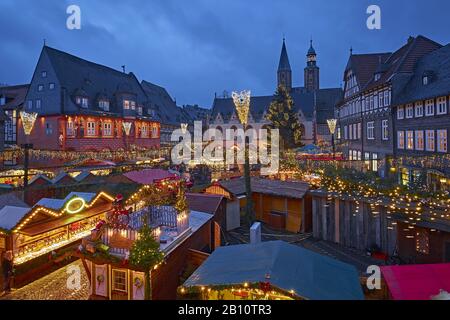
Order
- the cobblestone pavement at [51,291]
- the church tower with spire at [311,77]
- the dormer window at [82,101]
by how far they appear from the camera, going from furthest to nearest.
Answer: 1. the church tower with spire at [311,77]
2. the dormer window at [82,101]
3. the cobblestone pavement at [51,291]

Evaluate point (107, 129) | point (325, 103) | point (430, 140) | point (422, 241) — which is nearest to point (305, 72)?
point (325, 103)

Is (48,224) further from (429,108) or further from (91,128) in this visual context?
(91,128)

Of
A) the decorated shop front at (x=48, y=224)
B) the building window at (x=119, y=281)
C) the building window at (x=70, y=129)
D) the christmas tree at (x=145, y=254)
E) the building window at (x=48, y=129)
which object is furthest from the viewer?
the building window at (x=48, y=129)

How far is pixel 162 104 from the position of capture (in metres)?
54.7

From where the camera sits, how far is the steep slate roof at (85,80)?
33.3 meters

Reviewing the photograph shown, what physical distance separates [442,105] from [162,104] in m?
44.2

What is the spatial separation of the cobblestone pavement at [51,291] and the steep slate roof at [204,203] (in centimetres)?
513

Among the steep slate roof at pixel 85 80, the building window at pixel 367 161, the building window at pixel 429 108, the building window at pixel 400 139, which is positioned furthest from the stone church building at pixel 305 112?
the building window at pixel 429 108

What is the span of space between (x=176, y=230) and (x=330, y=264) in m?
4.43

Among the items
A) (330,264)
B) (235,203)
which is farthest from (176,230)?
(235,203)

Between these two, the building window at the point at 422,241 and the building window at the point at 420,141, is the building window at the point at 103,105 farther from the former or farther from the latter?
the building window at the point at 422,241

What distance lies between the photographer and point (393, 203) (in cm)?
1152

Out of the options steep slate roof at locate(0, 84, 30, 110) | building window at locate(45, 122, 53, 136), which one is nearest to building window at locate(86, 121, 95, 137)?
building window at locate(45, 122, 53, 136)
